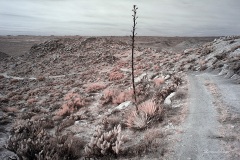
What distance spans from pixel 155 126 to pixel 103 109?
20.4 feet

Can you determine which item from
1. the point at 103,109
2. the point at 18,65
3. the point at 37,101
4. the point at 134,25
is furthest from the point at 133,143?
the point at 18,65

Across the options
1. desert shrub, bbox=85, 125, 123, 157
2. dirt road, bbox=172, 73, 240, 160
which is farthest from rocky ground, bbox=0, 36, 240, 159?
dirt road, bbox=172, 73, 240, 160

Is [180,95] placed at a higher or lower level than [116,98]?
higher

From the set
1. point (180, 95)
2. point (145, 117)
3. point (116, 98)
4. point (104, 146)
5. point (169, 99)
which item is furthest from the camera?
point (116, 98)

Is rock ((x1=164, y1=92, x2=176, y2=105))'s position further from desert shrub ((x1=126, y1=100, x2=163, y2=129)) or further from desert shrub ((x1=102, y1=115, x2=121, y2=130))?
desert shrub ((x1=102, y1=115, x2=121, y2=130))

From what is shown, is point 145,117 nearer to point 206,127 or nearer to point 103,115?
point 206,127

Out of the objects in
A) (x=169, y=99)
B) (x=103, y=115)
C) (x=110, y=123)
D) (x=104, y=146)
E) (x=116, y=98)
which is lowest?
(x=103, y=115)

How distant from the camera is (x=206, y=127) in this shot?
7152 mm

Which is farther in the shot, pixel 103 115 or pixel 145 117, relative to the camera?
pixel 103 115

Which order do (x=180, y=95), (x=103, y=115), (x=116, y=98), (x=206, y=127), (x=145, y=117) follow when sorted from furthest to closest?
(x=116, y=98) → (x=103, y=115) → (x=180, y=95) → (x=145, y=117) → (x=206, y=127)

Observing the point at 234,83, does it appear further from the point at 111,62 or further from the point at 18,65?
the point at 18,65

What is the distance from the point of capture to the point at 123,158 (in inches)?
243

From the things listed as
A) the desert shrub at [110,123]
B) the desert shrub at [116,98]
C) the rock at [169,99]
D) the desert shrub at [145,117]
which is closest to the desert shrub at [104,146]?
the desert shrub at [145,117]

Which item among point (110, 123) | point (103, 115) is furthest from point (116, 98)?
point (110, 123)
